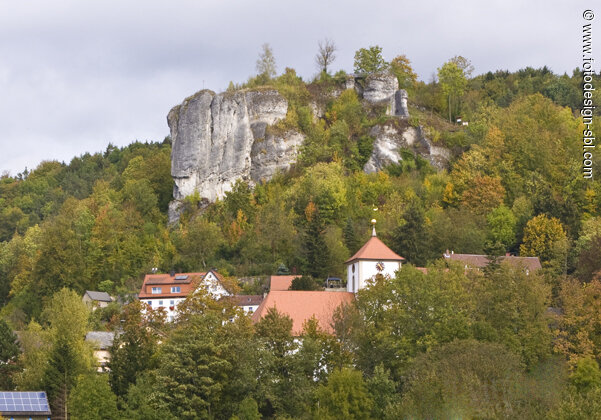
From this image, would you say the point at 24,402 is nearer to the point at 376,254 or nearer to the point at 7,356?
the point at 7,356

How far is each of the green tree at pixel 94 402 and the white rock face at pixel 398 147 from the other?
41553mm

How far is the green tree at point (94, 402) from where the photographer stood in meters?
41.6

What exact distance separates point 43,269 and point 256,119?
23.2 meters

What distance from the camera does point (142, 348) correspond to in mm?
45750

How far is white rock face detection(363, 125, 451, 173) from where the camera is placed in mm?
79750

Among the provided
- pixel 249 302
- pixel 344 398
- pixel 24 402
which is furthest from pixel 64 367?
pixel 249 302

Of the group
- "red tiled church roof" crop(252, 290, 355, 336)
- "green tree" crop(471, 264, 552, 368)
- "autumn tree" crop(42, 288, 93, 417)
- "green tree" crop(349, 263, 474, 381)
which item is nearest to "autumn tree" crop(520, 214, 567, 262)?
"green tree" crop(471, 264, 552, 368)

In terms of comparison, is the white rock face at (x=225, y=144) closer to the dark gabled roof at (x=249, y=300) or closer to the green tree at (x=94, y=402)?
the dark gabled roof at (x=249, y=300)

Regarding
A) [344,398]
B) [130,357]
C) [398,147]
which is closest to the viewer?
[344,398]

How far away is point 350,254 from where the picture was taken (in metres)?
65.0

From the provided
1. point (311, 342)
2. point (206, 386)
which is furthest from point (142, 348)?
point (311, 342)

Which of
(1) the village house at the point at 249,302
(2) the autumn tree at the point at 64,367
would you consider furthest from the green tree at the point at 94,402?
(1) the village house at the point at 249,302

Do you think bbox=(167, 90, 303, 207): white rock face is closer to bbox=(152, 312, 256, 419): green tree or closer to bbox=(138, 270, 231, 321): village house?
bbox=(138, 270, 231, 321): village house

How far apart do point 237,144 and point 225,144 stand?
1.05 m
